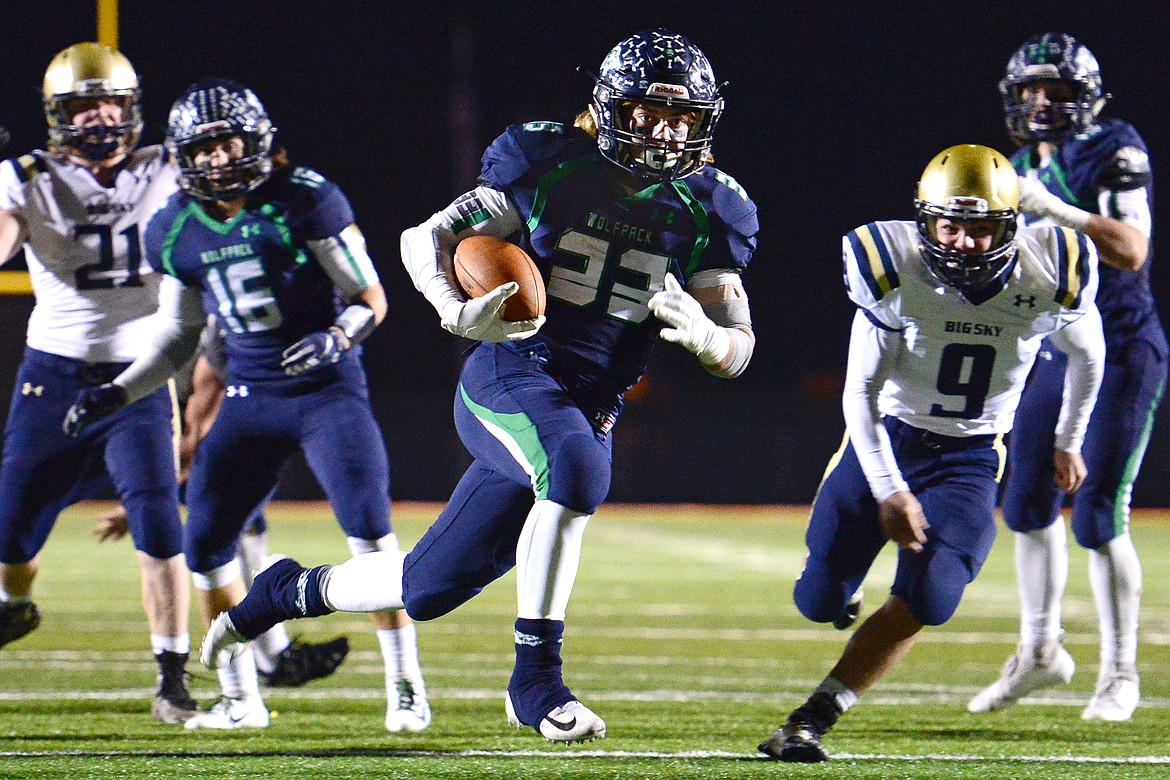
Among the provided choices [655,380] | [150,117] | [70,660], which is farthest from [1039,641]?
[655,380]

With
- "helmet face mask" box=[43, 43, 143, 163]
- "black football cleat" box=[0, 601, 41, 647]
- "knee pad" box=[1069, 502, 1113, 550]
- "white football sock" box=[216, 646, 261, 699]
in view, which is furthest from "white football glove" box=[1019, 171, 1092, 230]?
"black football cleat" box=[0, 601, 41, 647]

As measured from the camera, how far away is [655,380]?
22.1 metres

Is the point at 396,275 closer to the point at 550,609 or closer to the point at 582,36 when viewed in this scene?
the point at 582,36

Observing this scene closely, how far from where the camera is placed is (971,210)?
3.69 m

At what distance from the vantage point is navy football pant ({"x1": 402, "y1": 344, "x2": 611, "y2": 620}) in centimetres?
324

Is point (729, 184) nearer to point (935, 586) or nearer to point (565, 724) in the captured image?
point (935, 586)

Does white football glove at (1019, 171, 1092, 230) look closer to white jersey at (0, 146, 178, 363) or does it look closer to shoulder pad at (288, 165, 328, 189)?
shoulder pad at (288, 165, 328, 189)

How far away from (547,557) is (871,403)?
3.24ft

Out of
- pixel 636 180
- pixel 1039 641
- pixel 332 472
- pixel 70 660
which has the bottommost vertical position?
pixel 70 660

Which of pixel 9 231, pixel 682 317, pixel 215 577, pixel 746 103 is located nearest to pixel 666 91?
pixel 682 317

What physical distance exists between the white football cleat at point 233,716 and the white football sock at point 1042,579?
205 centimetres

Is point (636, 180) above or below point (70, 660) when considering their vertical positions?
above

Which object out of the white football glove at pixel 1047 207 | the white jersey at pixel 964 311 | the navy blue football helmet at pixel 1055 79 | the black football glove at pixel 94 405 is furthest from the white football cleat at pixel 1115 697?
the black football glove at pixel 94 405

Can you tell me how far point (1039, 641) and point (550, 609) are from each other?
70.2 inches
